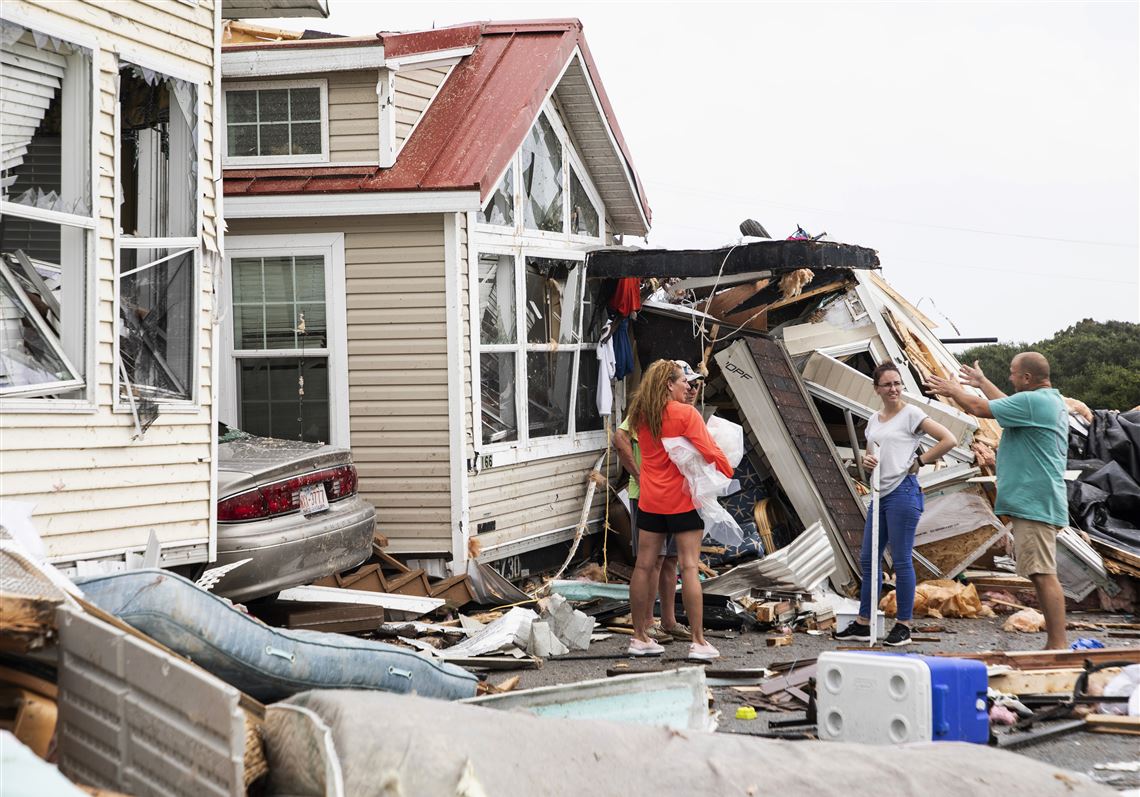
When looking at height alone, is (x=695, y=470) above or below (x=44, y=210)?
below

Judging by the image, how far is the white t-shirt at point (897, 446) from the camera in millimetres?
9070

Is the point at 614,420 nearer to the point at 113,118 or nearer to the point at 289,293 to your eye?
the point at 289,293

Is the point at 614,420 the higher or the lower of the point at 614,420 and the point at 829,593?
the higher

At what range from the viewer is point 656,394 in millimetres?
8664

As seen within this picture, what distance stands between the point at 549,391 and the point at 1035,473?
5.32 meters

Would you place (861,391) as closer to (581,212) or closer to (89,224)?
(581,212)

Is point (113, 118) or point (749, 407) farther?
point (749, 407)

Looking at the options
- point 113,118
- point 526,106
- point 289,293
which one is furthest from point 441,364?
point 113,118

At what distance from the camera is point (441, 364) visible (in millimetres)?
10539

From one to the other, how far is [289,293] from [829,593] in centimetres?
537

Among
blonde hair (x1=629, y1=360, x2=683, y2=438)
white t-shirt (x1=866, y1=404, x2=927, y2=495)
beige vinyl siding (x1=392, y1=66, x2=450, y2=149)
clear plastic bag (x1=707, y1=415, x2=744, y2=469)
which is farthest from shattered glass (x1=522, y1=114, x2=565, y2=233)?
white t-shirt (x1=866, y1=404, x2=927, y2=495)

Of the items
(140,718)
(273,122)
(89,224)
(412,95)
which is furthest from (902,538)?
(140,718)

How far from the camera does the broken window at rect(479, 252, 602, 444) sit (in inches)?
440

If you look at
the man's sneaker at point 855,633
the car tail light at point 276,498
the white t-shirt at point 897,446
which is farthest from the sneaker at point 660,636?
the car tail light at point 276,498
